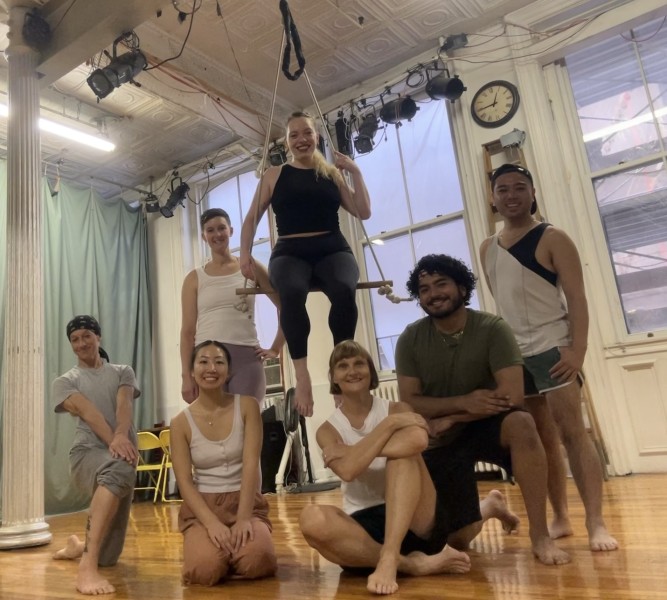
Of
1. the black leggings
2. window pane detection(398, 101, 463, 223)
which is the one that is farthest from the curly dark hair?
window pane detection(398, 101, 463, 223)

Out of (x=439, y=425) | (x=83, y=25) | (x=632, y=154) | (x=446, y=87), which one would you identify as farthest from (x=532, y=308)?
(x=83, y=25)

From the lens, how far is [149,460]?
620cm

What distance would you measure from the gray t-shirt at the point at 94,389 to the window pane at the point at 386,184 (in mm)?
3325

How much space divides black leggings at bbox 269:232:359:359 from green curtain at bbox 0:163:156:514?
414 centimetres

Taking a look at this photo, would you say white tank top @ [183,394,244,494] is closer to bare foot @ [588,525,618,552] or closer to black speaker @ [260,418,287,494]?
bare foot @ [588,525,618,552]

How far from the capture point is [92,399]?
2637mm

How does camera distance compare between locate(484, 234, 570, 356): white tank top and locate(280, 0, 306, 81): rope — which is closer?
locate(484, 234, 570, 356): white tank top

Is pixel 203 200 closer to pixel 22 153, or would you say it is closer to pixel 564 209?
pixel 22 153

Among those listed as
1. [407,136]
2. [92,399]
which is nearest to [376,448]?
[92,399]

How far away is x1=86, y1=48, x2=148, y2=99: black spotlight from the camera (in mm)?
4258

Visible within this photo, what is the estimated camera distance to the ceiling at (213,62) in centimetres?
398

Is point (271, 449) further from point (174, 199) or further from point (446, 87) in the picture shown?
point (446, 87)

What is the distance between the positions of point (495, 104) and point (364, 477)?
3726mm

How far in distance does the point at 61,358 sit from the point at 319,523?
188 inches
